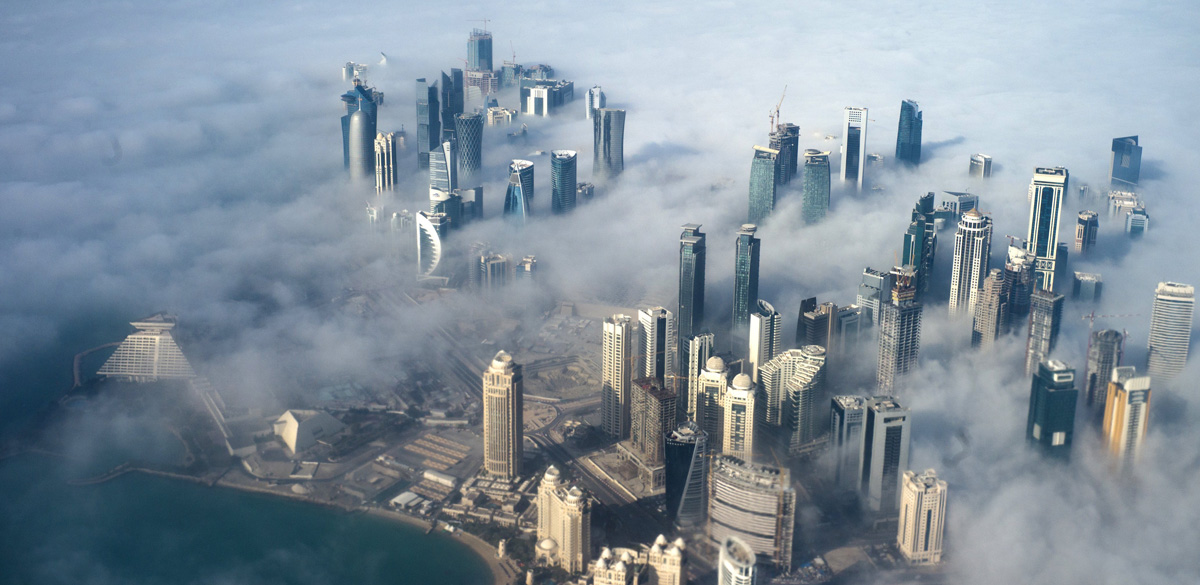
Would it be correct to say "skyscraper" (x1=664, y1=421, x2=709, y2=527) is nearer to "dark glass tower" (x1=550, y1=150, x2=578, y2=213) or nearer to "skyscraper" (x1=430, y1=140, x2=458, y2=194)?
"dark glass tower" (x1=550, y1=150, x2=578, y2=213)

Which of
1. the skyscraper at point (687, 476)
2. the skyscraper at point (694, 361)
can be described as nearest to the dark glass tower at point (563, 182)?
the skyscraper at point (694, 361)

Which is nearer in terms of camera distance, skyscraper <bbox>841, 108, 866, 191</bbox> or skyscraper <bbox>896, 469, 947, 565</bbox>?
skyscraper <bbox>896, 469, 947, 565</bbox>

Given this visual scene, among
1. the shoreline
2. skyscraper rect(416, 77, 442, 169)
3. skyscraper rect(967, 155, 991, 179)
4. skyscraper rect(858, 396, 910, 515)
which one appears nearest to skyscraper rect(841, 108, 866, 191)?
skyscraper rect(967, 155, 991, 179)

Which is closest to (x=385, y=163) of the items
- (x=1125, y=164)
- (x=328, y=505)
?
(x=328, y=505)

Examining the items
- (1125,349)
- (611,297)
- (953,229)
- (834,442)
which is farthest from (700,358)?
(953,229)

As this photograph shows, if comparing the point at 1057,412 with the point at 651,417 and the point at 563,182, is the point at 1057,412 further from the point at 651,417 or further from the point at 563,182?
the point at 563,182

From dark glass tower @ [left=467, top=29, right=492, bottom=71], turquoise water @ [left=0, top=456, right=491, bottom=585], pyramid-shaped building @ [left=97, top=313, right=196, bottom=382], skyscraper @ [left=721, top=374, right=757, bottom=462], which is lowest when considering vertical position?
turquoise water @ [left=0, top=456, right=491, bottom=585]
